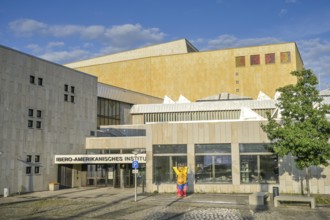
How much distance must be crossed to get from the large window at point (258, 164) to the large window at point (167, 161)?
4.79 metres

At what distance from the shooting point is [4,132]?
31.7 metres

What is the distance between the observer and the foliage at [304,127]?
77.5 feet

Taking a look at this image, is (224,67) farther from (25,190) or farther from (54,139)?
(25,190)

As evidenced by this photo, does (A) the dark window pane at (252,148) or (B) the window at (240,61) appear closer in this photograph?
(A) the dark window pane at (252,148)

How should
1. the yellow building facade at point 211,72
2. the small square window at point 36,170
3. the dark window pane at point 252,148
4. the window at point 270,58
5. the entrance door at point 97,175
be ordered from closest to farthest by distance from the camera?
the dark window pane at point 252,148 < the small square window at point 36,170 < the entrance door at point 97,175 < the yellow building facade at point 211,72 < the window at point 270,58

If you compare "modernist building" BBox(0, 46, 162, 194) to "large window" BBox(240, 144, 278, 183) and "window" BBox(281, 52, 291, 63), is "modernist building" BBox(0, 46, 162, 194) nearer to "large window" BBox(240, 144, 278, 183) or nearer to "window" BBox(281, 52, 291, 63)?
"large window" BBox(240, 144, 278, 183)

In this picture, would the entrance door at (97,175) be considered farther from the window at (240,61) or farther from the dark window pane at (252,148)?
the window at (240,61)

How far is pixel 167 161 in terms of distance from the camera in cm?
3209

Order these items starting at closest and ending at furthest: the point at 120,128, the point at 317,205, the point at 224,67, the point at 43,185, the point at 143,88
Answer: the point at 317,205, the point at 43,185, the point at 120,128, the point at 224,67, the point at 143,88

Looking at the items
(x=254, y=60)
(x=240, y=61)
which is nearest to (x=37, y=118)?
(x=240, y=61)

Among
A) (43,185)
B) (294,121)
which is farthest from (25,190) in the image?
(294,121)

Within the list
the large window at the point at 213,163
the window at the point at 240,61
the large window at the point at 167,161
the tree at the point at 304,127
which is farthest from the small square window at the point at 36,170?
the window at the point at 240,61

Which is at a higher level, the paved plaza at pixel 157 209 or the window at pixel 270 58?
the window at pixel 270 58

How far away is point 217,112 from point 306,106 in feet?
82.0
